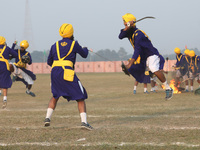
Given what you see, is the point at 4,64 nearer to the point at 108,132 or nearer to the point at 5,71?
the point at 5,71

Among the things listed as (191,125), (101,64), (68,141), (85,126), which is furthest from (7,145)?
(101,64)

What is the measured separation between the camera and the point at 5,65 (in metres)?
10.9

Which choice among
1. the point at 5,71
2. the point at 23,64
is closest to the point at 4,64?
the point at 5,71

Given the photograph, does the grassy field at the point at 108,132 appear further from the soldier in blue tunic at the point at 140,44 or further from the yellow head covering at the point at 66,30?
the yellow head covering at the point at 66,30

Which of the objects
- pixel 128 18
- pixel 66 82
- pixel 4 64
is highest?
pixel 128 18

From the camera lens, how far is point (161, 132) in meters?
5.93

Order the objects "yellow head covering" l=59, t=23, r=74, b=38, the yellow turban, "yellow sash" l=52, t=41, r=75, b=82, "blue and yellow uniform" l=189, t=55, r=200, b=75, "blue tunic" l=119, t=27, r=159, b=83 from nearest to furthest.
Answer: "yellow sash" l=52, t=41, r=75, b=82, "yellow head covering" l=59, t=23, r=74, b=38, "blue tunic" l=119, t=27, r=159, b=83, the yellow turban, "blue and yellow uniform" l=189, t=55, r=200, b=75

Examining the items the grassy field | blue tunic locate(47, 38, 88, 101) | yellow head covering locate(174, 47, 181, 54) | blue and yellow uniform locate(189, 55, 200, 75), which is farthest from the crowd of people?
blue and yellow uniform locate(189, 55, 200, 75)

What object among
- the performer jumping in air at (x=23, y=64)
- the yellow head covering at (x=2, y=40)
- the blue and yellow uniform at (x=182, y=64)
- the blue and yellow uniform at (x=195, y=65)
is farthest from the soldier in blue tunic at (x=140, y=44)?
the blue and yellow uniform at (x=182, y=64)

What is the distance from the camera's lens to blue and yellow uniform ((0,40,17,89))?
425 inches

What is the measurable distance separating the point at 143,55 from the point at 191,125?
2522 millimetres

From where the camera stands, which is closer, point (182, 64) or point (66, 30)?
point (66, 30)

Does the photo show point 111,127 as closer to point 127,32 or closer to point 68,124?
point 68,124

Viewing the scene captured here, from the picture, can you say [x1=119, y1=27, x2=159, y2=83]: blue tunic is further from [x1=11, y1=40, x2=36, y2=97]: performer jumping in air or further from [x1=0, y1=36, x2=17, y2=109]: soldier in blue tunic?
[x1=11, y1=40, x2=36, y2=97]: performer jumping in air
